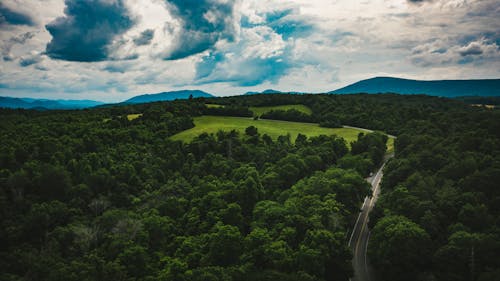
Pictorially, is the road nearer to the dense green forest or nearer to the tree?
the dense green forest

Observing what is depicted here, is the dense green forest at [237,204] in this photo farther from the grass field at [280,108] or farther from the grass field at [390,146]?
the grass field at [280,108]

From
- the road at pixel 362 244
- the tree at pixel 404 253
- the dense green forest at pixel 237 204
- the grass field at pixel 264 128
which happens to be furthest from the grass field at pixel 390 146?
the tree at pixel 404 253

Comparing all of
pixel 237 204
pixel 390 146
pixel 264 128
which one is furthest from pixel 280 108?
pixel 237 204

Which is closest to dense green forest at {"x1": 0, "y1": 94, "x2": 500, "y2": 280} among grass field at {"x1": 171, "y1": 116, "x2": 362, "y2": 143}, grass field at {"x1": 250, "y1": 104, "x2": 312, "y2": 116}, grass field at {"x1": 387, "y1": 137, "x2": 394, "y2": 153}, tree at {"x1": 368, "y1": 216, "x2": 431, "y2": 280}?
tree at {"x1": 368, "y1": 216, "x2": 431, "y2": 280}

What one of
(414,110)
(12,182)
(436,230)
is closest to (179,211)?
(12,182)

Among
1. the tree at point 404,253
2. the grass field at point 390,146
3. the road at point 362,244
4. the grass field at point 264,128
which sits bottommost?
the road at point 362,244

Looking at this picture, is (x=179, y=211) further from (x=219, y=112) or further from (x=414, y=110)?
(x=414, y=110)

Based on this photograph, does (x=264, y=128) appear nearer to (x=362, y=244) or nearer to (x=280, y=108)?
(x=280, y=108)
